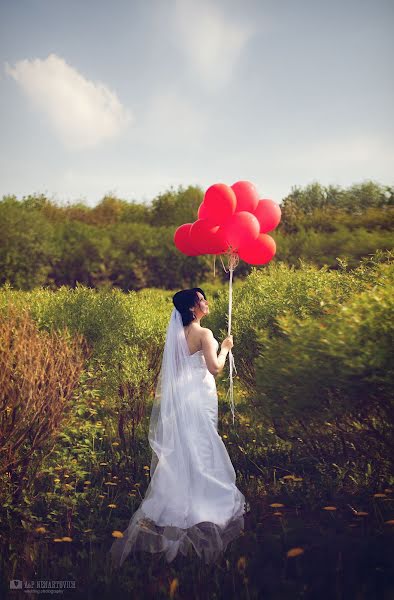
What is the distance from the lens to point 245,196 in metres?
4.56

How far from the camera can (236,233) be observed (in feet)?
14.3

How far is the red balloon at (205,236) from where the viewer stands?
14.6 ft

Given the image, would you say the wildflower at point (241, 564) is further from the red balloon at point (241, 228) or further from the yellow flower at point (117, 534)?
the red balloon at point (241, 228)

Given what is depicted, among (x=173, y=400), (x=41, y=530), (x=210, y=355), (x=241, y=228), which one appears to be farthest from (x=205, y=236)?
(x=41, y=530)

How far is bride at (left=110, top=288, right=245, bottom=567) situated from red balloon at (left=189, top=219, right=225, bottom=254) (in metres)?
0.64

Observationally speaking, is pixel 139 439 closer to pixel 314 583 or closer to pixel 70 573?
pixel 70 573

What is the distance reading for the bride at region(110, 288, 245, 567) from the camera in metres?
3.55

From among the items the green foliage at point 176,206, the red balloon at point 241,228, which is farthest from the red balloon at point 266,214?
the green foliage at point 176,206

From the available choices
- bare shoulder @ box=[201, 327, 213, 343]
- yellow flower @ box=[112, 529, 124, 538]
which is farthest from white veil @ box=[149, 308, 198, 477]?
yellow flower @ box=[112, 529, 124, 538]

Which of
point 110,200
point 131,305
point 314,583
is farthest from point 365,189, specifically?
point 110,200

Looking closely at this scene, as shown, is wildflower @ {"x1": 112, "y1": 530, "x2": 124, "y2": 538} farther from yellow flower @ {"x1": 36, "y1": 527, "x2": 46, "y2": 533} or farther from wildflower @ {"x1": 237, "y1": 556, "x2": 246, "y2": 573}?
wildflower @ {"x1": 237, "y1": 556, "x2": 246, "y2": 573}

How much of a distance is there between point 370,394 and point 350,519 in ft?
3.68

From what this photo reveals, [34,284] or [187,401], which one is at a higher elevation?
[34,284]

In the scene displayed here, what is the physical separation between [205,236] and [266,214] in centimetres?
63
